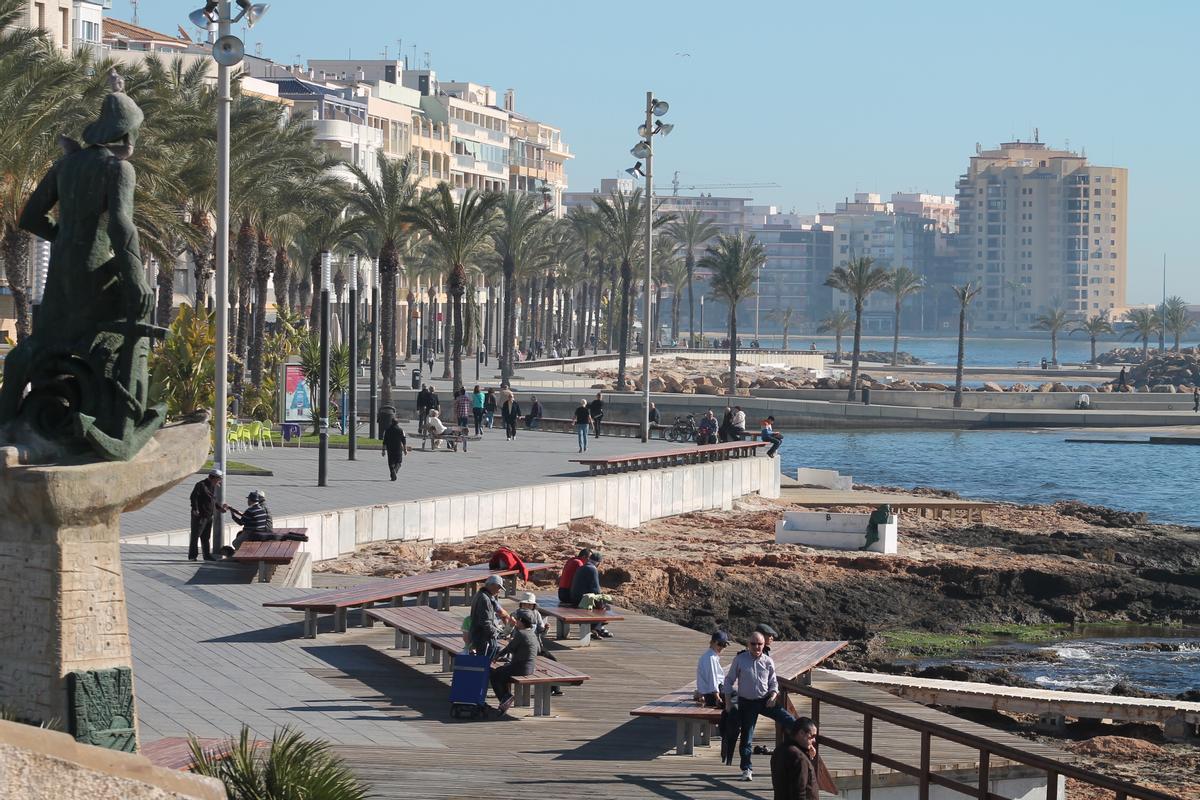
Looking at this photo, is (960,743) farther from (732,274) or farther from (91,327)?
(732,274)

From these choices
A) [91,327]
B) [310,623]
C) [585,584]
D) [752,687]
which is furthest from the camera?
[585,584]

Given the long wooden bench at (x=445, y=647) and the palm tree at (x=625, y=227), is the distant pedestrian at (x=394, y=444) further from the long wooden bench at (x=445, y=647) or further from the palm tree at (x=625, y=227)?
the palm tree at (x=625, y=227)

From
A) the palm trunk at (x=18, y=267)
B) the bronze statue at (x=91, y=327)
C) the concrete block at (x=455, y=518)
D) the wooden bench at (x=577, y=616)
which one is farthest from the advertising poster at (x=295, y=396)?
the bronze statue at (x=91, y=327)

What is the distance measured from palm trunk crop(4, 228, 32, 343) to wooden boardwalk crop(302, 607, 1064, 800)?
52.9ft

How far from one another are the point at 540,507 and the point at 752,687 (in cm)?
1723

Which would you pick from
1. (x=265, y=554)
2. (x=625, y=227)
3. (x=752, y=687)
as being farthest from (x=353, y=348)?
(x=625, y=227)

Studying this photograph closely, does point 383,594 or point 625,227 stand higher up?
point 625,227

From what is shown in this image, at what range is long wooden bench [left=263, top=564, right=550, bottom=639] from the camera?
629 inches

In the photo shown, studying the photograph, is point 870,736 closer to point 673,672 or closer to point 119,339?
point 673,672

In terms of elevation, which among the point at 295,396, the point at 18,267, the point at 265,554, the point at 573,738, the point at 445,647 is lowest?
the point at 573,738

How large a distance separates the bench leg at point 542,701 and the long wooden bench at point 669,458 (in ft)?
59.3

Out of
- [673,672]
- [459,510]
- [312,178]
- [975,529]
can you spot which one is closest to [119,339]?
[673,672]

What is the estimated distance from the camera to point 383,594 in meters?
16.6

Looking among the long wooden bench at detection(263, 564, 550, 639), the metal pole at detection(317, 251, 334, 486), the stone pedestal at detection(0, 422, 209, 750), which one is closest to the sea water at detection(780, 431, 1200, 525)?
the metal pole at detection(317, 251, 334, 486)
